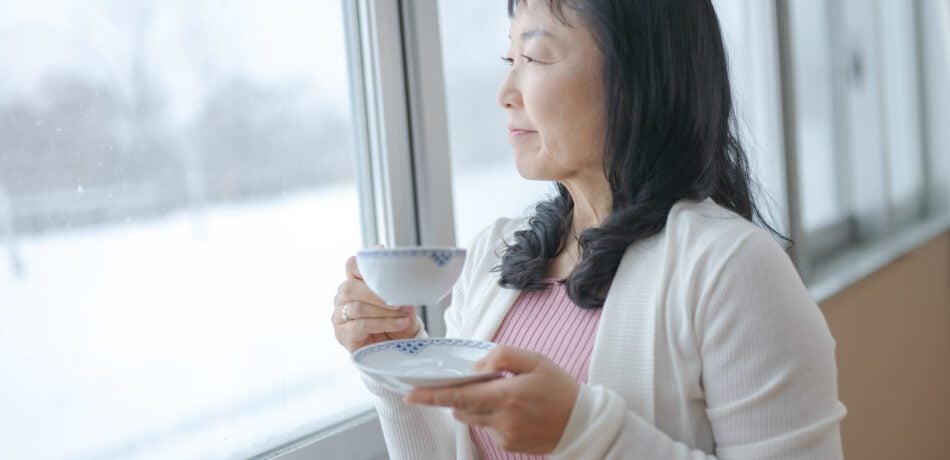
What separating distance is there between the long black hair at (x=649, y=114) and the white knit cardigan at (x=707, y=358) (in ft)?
0.11

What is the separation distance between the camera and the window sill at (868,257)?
2.46 meters

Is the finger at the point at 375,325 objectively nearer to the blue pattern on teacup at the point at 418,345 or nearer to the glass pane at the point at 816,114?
the blue pattern on teacup at the point at 418,345

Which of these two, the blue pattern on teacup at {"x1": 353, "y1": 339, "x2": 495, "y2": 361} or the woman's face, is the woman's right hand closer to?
the blue pattern on teacup at {"x1": 353, "y1": 339, "x2": 495, "y2": 361}

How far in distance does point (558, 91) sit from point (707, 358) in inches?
13.6

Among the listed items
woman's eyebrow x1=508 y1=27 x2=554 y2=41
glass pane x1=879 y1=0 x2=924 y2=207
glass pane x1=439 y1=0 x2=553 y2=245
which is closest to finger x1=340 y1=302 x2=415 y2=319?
woman's eyebrow x1=508 y1=27 x2=554 y2=41

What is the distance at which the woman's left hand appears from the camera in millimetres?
790

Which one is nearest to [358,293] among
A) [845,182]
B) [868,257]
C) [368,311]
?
[368,311]

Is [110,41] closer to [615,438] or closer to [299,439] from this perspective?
[299,439]

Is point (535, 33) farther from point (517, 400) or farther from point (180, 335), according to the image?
point (180, 335)

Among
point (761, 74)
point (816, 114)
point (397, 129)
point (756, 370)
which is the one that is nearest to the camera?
point (756, 370)

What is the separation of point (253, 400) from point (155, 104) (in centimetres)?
43

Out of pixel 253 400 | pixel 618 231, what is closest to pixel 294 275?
pixel 253 400

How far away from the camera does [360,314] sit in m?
1.05

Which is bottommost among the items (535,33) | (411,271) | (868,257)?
(868,257)
